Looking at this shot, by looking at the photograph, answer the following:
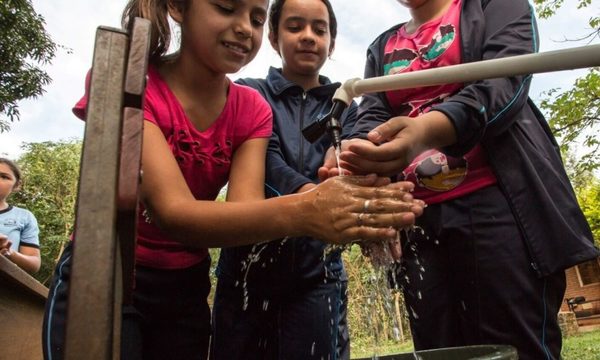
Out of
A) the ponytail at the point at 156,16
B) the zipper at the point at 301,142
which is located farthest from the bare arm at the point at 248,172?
the ponytail at the point at 156,16

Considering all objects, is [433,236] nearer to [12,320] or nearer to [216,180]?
[216,180]

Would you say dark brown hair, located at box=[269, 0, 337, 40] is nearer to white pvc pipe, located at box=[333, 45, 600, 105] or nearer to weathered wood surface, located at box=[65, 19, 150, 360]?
white pvc pipe, located at box=[333, 45, 600, 105]

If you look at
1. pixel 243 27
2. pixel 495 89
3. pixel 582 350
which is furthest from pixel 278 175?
pixel 582 350

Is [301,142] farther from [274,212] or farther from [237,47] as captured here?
[274,212]

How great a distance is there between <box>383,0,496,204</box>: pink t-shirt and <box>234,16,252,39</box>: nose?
55 centimetres

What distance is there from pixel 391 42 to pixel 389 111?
29 cm

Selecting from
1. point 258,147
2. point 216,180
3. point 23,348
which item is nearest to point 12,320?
point 23,348

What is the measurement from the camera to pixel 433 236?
5.23ft

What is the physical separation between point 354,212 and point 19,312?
2.20 metres

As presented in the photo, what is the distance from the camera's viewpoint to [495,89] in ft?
4.66

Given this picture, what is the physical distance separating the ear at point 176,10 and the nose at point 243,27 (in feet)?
0.74

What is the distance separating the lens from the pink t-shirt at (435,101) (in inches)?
61.3

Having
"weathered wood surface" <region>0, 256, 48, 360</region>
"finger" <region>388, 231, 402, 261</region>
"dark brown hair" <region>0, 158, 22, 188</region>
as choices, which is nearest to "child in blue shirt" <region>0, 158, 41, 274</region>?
"dark brown hair" <region>0, 158, 22, 188</region>

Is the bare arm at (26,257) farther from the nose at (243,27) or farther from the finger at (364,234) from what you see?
the finger at (364,234)
